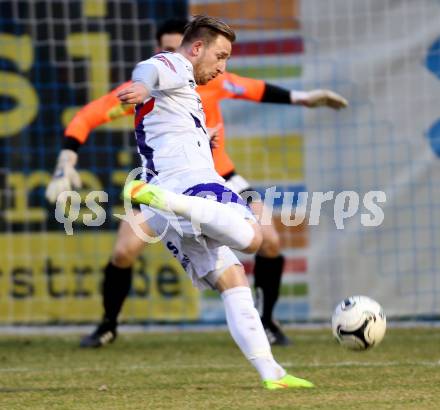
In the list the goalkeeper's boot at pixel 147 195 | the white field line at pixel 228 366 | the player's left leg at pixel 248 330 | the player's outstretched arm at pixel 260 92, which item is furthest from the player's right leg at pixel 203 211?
the player's outstretched arm at pixel 260 92

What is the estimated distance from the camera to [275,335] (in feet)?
24.6

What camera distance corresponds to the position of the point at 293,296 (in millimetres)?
9023

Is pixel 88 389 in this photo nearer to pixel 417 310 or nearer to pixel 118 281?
pixel 118 281

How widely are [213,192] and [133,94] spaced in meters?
0.64

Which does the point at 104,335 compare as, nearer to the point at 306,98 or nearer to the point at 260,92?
the point at 260,92

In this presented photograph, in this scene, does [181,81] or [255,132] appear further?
[255,132]

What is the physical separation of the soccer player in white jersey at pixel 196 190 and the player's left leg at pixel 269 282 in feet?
7.97

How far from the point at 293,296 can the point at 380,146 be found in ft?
4.45

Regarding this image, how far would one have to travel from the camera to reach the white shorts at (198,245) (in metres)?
4.88

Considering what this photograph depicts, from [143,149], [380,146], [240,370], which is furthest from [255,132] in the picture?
[143,149]

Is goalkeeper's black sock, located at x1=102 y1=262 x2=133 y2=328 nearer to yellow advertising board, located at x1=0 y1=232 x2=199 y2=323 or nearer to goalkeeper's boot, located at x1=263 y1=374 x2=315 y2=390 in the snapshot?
yellow advertising board, located at x1=0 y1=232 x2=199 y2=323

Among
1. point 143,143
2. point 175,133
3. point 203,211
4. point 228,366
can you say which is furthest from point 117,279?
point 203,211

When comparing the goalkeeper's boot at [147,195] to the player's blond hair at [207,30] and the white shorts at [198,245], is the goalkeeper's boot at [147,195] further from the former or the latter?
the player's blond hair at [207,30]

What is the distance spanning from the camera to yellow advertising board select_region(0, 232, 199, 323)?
9109 millimetres
